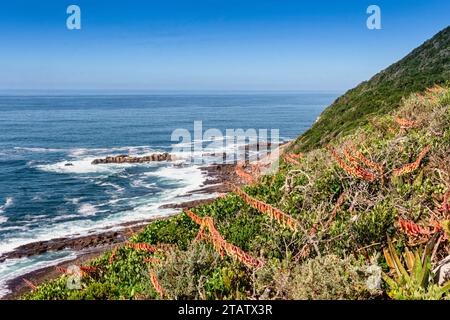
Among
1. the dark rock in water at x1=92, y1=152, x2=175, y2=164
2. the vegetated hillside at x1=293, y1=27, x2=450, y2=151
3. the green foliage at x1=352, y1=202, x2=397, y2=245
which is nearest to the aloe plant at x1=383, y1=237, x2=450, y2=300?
the green foliage at x1=352, y1=202, x2=397, y2=245

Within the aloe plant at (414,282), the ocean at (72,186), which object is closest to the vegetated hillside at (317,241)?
the aloe plant at (414,282)

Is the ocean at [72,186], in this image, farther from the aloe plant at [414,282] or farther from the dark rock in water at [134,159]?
the aloe plant at [414,282]

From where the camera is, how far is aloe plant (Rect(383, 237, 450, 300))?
4.25 meters

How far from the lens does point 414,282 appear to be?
4695 millimetres

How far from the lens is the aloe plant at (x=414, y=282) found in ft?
14.0

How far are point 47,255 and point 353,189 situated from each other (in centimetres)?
2206

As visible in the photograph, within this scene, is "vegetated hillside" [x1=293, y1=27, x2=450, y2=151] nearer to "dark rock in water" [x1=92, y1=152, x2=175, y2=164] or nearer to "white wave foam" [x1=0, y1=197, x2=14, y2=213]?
"dark rock in water" [x1=92, y1=152, x2=175, y2=164]

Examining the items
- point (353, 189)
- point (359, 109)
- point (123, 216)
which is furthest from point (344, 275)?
point (359, 109)

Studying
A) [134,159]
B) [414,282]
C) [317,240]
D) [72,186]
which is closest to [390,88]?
[134,159]

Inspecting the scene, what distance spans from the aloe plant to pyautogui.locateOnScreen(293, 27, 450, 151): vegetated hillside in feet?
82.3

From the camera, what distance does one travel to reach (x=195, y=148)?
66.4 metres

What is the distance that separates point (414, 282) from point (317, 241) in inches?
67.7

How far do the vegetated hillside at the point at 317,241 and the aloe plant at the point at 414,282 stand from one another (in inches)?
0.5
